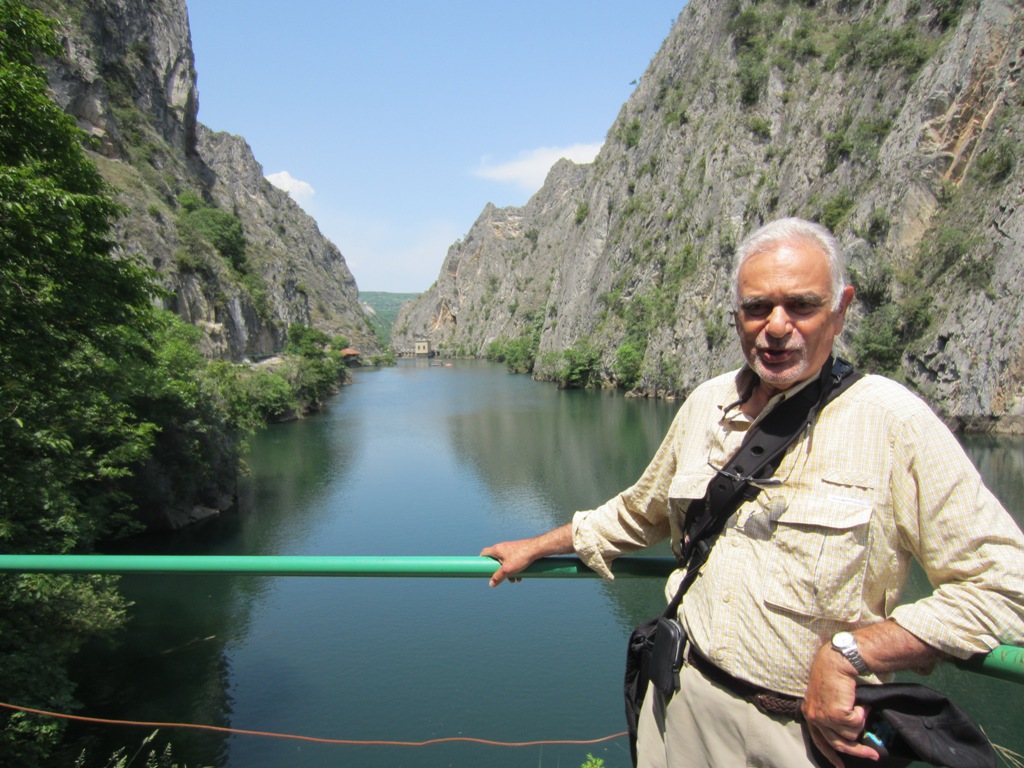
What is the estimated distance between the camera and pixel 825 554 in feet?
5.14

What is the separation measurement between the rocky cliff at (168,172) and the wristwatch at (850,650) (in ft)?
62.4

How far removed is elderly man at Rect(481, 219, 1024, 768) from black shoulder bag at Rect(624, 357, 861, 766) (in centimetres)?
2

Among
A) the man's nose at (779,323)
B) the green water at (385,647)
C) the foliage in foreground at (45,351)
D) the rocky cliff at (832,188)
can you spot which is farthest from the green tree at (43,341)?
Result: the rocky cliff at (832,188)

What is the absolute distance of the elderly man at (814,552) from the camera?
4.77 feet

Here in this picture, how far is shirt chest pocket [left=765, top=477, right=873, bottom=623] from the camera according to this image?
155cm

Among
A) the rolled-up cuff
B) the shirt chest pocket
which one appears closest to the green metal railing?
the rolled-up cuff

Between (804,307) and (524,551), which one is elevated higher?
(804,307)

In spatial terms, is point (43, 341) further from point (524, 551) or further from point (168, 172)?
point (168, 172)

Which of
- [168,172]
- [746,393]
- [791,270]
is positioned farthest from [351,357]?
[791,270]

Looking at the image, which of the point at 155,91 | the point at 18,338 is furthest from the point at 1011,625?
the point at 155,91

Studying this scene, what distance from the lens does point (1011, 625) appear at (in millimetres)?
1442

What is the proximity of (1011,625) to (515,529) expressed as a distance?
17.8 metres

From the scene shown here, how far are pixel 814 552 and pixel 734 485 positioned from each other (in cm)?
23

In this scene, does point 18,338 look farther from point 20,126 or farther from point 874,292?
point 874,292
